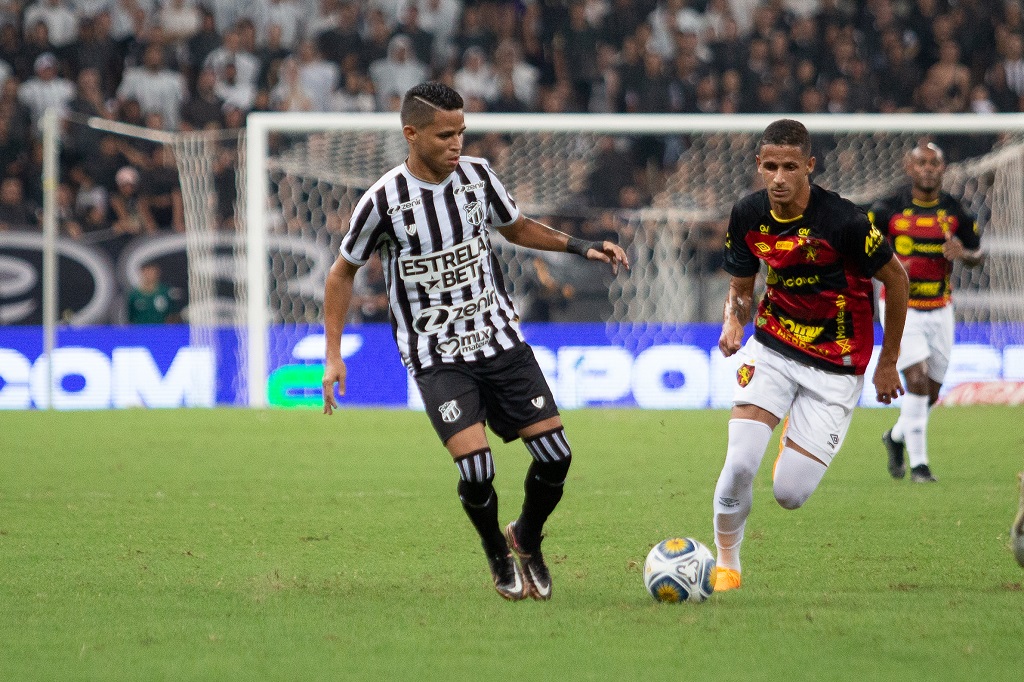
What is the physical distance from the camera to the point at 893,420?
13039mm

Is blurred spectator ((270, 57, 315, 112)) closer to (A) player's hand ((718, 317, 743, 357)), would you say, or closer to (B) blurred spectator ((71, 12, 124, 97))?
(B) blurred spectator ((71, 12, 124, 97))

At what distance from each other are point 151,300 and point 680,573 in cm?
1118

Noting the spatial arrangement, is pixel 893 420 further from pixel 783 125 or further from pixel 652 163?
pixel 783 125

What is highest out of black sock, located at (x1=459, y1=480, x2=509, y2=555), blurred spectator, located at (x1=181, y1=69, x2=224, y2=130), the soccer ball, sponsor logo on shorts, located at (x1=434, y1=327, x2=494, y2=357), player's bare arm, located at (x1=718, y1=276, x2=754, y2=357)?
blurred spectator, located at (x1=181, y1=69, x2=224, y2=130)

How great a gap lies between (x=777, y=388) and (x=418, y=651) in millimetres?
1982

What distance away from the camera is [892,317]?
536 cm

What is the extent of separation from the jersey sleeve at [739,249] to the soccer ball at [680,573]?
121cm

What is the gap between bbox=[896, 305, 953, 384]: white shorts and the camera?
940 cm

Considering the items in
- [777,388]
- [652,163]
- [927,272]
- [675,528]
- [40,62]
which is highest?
[40,62]

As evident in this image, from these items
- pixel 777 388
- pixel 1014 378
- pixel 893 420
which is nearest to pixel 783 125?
pixel 777 388

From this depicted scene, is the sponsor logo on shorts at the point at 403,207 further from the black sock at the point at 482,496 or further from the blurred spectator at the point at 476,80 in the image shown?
the blurred spectator at the point at 476,80

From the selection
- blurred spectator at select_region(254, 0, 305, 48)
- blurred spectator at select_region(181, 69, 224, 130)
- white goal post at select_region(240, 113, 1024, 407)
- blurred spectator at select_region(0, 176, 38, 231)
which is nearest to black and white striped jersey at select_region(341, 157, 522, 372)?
white goal post at select_region(240, 113, 1024, 407)

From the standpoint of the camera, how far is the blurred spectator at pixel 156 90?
58.3 ft

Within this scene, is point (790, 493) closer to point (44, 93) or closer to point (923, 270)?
point (923, 270)
